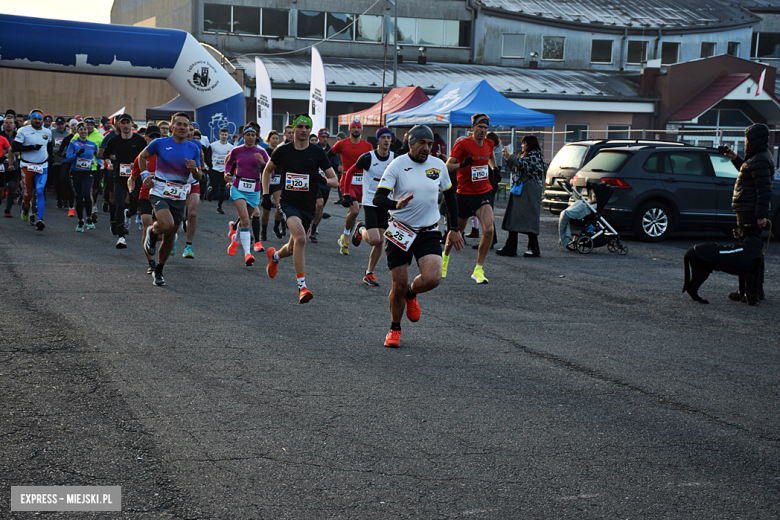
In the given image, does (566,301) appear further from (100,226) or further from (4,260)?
(100,226)

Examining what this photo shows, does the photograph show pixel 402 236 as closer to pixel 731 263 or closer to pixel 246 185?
pixel 731 263

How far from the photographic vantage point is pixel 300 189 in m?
9.28

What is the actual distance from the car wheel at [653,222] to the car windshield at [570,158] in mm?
2047

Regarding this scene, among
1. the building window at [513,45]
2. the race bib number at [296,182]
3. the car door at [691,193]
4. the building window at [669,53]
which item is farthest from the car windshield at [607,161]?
the building window at [669,53]

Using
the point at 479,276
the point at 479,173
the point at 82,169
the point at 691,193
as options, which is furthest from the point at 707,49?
the point at 479,276

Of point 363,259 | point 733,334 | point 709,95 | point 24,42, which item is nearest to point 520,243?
point 363,259

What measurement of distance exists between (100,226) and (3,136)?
2.77 m

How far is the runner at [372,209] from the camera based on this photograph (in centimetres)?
959

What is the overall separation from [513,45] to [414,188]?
41.8 m

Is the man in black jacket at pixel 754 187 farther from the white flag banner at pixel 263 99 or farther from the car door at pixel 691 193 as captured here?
the white flag banner at pixel 263 99

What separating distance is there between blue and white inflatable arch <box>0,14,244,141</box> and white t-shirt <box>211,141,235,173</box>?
481 cm

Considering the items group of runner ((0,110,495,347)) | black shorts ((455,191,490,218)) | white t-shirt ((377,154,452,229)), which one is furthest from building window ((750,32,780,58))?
white t-shirt ((377,154,452,229))

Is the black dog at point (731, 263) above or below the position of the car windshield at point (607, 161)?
below

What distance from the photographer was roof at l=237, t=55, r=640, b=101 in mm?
38062
